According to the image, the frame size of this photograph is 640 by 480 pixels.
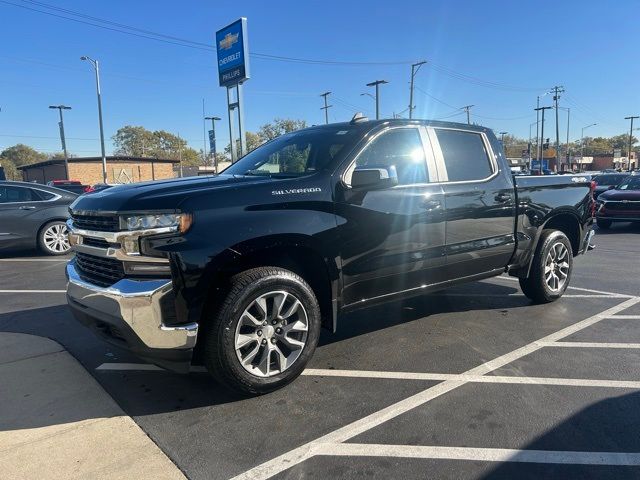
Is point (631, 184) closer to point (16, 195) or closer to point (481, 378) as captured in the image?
point (481, 378)

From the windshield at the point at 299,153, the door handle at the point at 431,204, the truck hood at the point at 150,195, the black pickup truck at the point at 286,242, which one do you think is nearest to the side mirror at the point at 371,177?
the black pickup truck at the point at 286,242

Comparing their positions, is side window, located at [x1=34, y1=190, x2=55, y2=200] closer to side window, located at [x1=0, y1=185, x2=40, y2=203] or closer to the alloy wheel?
side window, located at [x1=0, y1=185, x2=40, y2=203]

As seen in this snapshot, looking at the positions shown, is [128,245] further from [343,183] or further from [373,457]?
[373,457]

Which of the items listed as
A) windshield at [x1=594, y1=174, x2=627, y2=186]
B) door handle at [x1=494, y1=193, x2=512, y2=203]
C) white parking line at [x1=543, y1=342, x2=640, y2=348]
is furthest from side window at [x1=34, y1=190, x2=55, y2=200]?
windshield at [x1=594, y1=174, x2=627, y2=186]

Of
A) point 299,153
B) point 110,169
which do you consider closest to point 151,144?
point 110,169

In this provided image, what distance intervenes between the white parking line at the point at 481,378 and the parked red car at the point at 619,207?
457 inches

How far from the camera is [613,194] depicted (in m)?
13.9

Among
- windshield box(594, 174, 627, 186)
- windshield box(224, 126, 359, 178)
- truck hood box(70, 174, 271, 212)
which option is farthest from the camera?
windshield box(594, 174, 627, 186)

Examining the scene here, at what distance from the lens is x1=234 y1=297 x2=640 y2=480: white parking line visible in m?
2.69

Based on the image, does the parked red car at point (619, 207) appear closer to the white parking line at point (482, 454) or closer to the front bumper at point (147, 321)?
the white parking line at point (482, 454)

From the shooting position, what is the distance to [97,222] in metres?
3.39

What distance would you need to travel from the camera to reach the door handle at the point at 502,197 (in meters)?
5.00

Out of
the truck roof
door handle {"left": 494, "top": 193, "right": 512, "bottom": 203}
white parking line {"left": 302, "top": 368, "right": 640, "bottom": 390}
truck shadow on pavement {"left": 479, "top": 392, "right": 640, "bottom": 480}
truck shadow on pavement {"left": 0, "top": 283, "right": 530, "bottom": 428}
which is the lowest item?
truck shadow on pavement {"left": 479, "top": 392, "right": 640, "bottom": 480}

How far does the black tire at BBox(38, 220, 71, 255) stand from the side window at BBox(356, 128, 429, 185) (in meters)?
7.73
